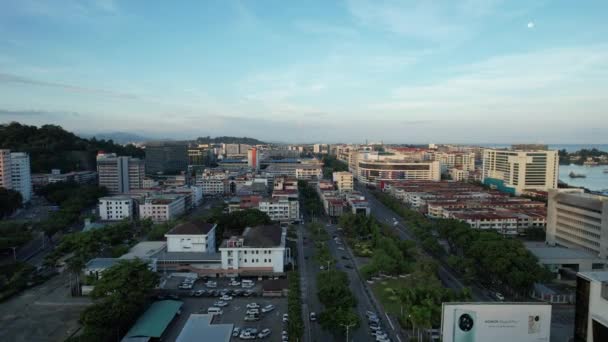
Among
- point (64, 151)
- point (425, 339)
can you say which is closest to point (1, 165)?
point (64, 151)

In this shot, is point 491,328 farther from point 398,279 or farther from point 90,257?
point 90,257

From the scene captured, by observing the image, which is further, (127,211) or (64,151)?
(64,151)

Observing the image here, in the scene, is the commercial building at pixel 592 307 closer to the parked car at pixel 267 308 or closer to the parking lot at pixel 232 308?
the parking lot at pixel 232 308

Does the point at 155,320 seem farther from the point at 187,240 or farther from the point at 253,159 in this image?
the point at 253,159

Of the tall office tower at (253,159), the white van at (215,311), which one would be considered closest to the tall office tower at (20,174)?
the white van at (215,311)

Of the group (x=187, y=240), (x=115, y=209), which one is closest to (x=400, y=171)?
(x=115, y=209)

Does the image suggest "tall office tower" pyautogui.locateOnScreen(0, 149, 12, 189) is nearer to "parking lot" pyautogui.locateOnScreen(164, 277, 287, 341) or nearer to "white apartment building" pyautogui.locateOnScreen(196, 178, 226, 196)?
"white apartment building" pyautogui.locateOnScreen(196, 178, 226, 196)

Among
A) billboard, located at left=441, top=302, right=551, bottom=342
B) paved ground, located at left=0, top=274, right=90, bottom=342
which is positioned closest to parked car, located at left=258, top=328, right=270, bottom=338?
billboard, located at left=441, top=302, right=551, bottom=342
